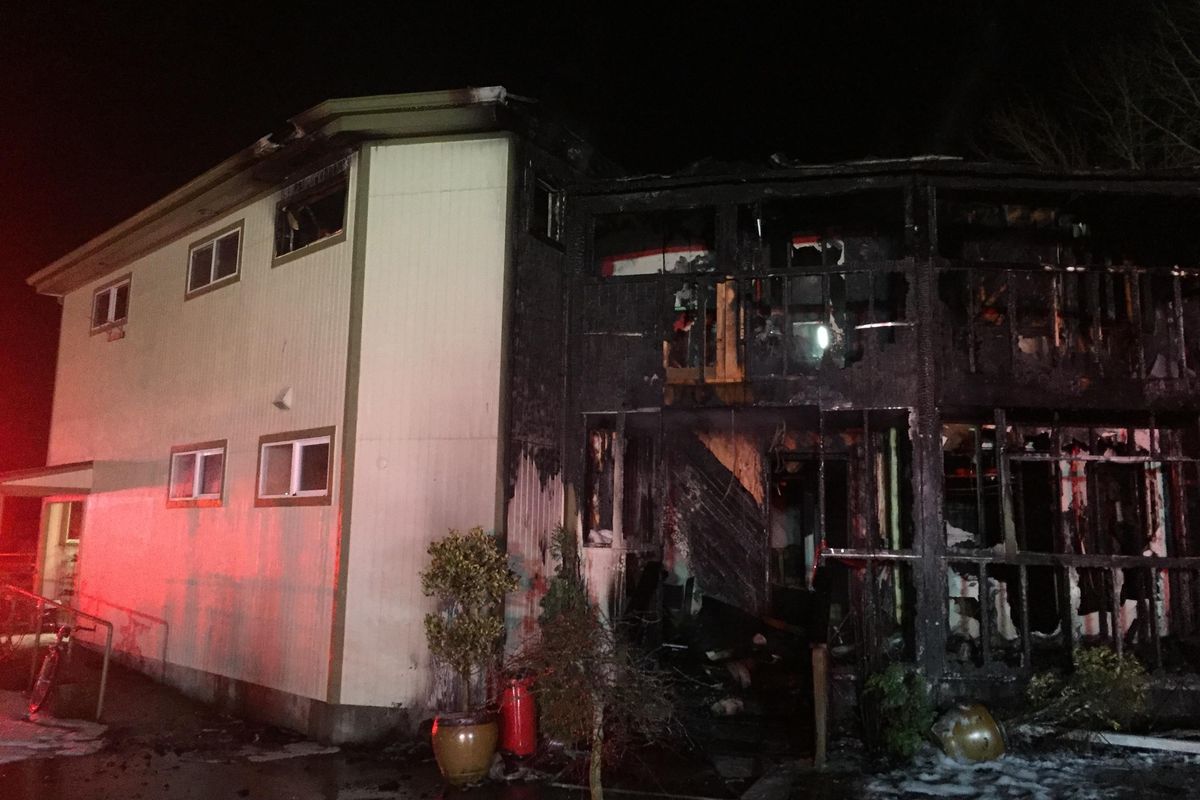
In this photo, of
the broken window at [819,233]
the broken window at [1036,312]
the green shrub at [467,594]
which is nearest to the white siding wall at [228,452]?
the green shrub at [467,594]

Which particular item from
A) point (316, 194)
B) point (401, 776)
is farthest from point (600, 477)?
point (316, 194)

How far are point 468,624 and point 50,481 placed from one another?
11023 millimetres

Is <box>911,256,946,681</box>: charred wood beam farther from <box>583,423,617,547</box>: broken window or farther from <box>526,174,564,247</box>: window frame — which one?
<box>526,174,564,247</box>: window frame

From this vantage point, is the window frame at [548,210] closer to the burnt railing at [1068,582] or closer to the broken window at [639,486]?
the broken window at [639,486]

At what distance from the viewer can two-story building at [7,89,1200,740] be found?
28.6ft

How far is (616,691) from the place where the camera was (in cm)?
647

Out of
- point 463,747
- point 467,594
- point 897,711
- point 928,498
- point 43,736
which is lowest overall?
point 43,736

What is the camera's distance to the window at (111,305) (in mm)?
14750

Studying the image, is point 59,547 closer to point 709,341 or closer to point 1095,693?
point 709,341

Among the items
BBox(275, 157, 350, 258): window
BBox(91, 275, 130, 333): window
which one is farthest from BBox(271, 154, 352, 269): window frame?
BBox(91, 275, 130, 333): window

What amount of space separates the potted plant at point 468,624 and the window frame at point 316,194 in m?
4.13

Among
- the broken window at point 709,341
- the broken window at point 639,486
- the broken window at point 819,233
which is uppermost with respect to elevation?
the broken window at point 819,233

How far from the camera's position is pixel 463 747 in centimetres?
710

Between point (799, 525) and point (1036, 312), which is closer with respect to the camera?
point (1036, 312)
